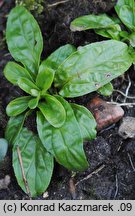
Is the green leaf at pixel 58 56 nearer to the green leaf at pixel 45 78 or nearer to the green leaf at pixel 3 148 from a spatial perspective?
the green leaf at pixel 45 78

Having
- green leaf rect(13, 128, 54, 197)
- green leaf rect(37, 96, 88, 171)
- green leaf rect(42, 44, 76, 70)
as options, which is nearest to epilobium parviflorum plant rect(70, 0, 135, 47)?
green leaf rect(42, 44, 76, 70)

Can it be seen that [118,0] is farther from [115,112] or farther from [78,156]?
[78,156]

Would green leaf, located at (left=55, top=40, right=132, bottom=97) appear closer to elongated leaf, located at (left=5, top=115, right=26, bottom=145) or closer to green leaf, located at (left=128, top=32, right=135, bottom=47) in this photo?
green leaf, located at (left=128, top=32, right=135, bottom=47)

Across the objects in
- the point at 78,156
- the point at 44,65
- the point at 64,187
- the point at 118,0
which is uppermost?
the point at 118,0

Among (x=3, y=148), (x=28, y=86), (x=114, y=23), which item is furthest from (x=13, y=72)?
(x=114, y=23)

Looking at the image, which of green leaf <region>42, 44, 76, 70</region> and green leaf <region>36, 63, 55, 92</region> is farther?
green leaf <region>42, 44, 76, 70</region>

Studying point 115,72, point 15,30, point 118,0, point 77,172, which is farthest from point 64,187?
point 118,0

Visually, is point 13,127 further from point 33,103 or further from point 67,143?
point 67,143

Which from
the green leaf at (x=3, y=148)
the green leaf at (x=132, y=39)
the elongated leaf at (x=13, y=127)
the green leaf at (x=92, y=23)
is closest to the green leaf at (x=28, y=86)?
the elongated leaf at (x=13, y=127)
